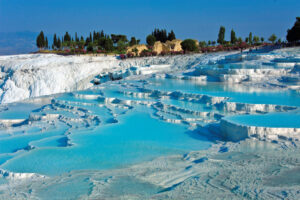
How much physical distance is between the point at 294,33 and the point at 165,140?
1672 centimetres

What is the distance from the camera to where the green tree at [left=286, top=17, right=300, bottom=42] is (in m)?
19.7

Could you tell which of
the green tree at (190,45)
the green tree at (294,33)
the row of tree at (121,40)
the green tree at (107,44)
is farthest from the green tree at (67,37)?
the green tree at (294,33)

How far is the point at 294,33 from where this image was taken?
65.4ft

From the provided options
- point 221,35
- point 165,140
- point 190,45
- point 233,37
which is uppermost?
point 221,35

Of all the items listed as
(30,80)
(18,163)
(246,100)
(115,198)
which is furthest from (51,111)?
(30,80)

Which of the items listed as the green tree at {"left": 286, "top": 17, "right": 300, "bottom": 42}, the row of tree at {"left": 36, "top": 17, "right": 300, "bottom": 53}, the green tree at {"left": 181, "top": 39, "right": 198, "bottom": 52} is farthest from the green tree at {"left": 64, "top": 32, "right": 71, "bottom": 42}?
the green tree at {"left": 286, "top": 17, "right": 300, "bottom": 42}

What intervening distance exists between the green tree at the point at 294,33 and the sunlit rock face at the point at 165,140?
8397 mm

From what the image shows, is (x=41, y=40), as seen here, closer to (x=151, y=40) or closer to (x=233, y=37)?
(x=151, y=40)

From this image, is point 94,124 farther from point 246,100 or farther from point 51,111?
point 246,100

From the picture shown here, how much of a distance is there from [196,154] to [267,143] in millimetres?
1224

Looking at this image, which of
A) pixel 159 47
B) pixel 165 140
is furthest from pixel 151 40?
pixel 165 140

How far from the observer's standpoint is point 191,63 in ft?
60.2

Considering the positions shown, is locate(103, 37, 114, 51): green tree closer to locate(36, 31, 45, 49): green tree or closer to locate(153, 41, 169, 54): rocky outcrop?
locate(153, 41, 169, 54): rocky outcrop

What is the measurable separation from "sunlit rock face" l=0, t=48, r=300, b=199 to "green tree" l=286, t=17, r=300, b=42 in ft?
27.5
